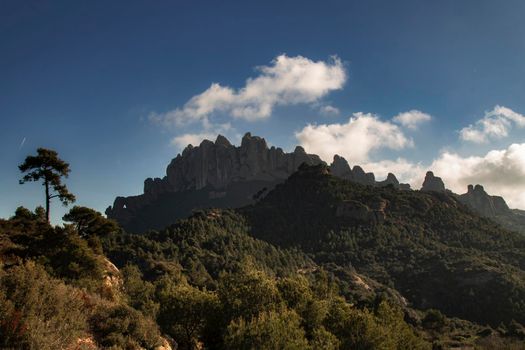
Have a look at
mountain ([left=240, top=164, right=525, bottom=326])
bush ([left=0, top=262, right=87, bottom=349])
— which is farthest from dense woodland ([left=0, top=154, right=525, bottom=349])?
mountain ([left=240, top=164, right=525, bottom=326])

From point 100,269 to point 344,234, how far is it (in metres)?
140

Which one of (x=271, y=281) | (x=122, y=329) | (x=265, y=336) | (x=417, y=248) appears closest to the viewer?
(x=122, y=329)

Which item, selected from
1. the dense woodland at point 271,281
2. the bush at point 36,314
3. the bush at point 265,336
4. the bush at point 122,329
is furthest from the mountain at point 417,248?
the bush at point 36,314

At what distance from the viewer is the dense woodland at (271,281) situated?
21.4 m

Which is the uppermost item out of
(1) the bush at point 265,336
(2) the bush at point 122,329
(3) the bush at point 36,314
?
(3) the bush at point 36,314

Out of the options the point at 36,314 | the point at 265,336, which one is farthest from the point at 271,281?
the point at 36,314

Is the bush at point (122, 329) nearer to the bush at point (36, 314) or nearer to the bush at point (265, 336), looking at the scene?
the bush at point (36, 314)

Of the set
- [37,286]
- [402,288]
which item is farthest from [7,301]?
[402,288]

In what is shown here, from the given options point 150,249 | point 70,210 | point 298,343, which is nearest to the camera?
point 298,343

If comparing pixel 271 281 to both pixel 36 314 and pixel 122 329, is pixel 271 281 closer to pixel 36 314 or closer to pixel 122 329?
pixel 122 329

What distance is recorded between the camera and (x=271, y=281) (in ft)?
130

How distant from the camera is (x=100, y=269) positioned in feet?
136

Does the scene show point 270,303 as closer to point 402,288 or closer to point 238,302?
point 238,302

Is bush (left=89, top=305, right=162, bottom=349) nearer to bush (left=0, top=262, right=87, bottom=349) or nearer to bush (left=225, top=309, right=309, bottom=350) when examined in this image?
bush (left=0, top=262, right=87, bottom=349)
